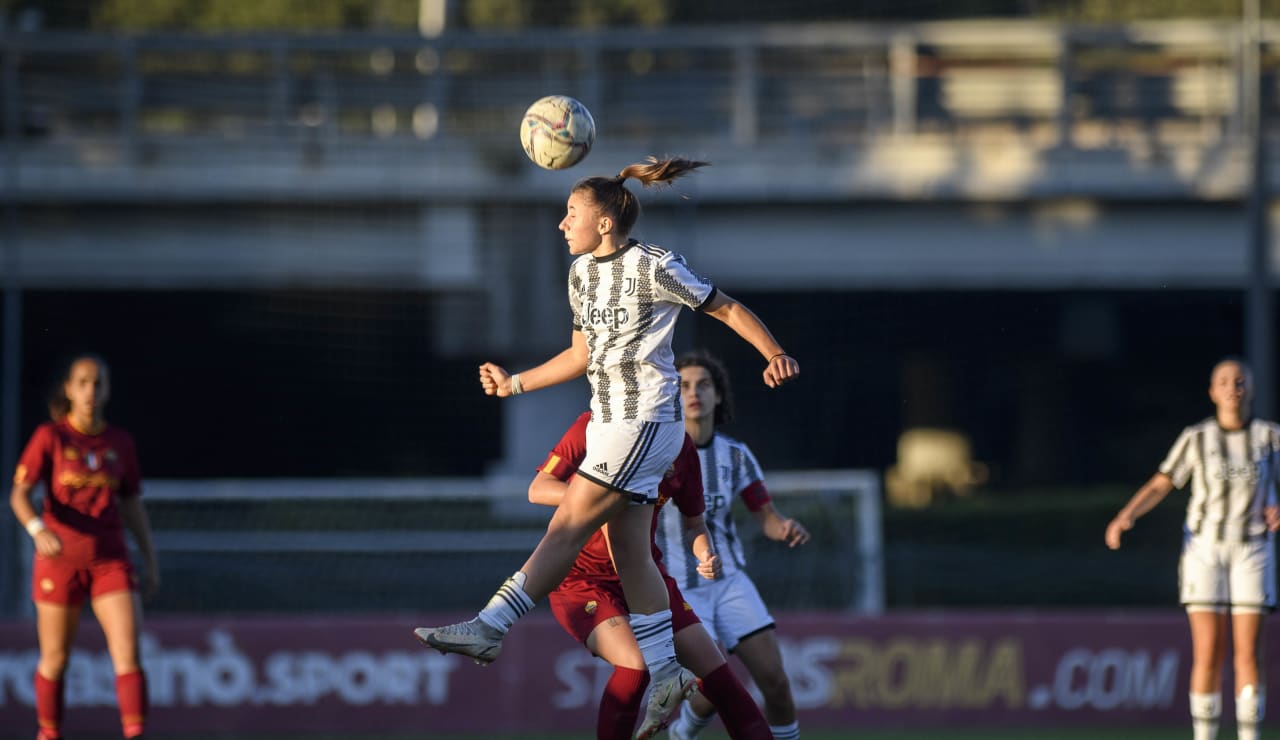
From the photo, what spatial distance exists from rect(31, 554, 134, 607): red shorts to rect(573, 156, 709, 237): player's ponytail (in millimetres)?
3257

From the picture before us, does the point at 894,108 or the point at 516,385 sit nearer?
the point at 516,385

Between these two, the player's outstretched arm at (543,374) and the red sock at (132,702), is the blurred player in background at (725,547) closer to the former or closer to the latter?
the player's outstretched arm at (543,374)

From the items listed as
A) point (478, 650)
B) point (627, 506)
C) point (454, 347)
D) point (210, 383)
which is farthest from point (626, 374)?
point (210, 383)

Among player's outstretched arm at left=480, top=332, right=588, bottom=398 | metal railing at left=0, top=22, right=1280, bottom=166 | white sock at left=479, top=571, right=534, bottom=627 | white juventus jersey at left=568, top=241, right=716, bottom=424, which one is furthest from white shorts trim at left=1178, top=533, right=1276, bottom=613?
metal railing at left=0, top=22, right=1280, bottom=166

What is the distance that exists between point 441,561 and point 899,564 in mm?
4138

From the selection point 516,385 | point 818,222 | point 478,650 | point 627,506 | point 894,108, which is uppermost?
point 894,108

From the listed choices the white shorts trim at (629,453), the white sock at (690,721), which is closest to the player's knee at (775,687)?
the white sock at (690,721)

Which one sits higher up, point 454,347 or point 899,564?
point 454,347

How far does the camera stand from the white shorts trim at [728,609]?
6555 mm

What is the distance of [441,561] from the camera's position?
11461 mm

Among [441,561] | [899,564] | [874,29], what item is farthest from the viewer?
[874,29]

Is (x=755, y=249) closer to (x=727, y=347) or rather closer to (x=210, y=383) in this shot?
(x=727, y=347)

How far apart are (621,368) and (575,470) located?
1.43 feet

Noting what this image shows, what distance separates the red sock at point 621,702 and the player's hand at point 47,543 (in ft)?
9.35
